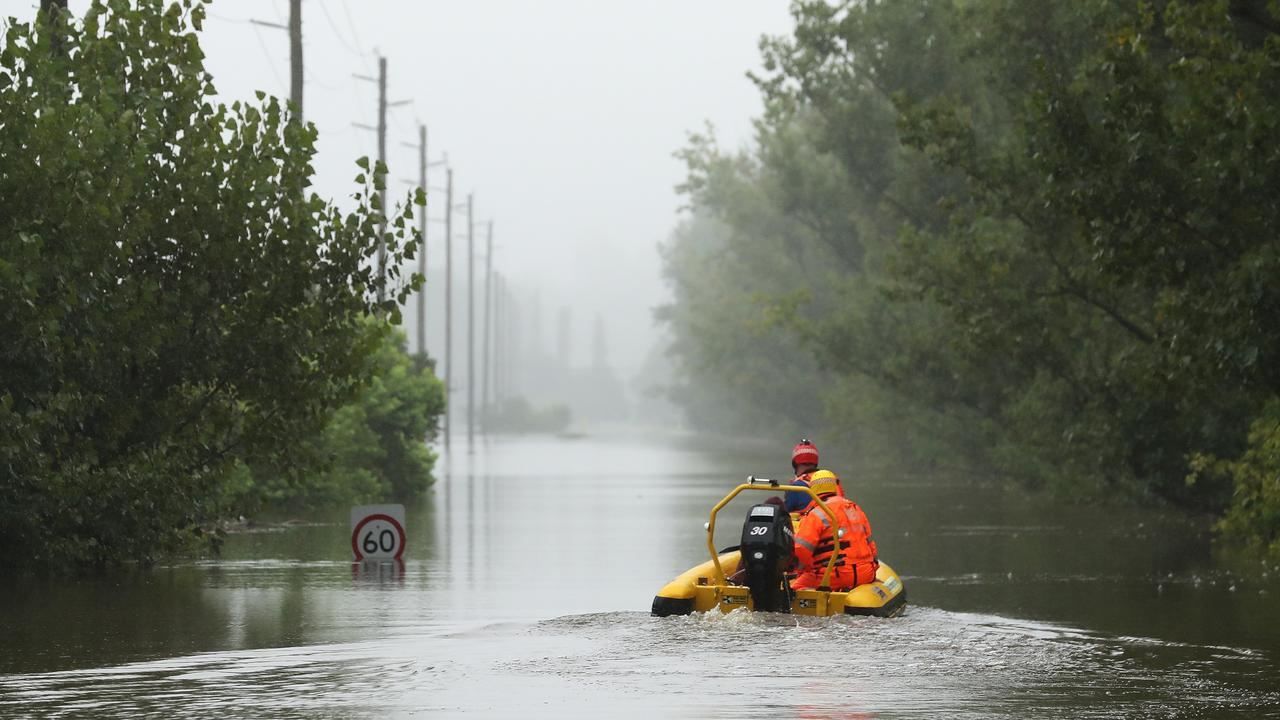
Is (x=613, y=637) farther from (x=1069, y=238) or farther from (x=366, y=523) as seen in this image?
(x=1069, y=238)

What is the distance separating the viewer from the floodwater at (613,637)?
481 inches

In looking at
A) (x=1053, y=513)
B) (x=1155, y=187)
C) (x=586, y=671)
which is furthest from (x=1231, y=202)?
(x=1053, y=513)

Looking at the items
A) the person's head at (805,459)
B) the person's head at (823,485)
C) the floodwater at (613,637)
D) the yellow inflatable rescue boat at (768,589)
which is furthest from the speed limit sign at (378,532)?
the person's head at (823,485)

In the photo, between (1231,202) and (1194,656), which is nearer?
(1194,656)

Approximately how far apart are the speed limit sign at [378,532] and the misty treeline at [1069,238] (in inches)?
331

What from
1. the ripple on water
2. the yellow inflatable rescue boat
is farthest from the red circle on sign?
the yellow inflatable rescue boat

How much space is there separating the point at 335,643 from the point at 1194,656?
21.6 ft

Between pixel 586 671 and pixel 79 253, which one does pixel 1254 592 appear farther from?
pixel 79 253

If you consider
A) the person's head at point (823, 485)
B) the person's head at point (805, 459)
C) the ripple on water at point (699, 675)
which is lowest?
the ripple on water at point (699, 675)

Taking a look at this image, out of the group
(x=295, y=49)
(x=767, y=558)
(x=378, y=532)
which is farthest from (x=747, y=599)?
(x=295, y=49)

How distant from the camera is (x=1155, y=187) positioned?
2144 centimetres

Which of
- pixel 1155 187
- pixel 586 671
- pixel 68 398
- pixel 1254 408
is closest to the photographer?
pixel 586 671

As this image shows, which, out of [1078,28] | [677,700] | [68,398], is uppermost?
[1078,28]

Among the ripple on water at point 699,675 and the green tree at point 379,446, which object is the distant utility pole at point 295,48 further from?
the ripple on water at point 699,675
